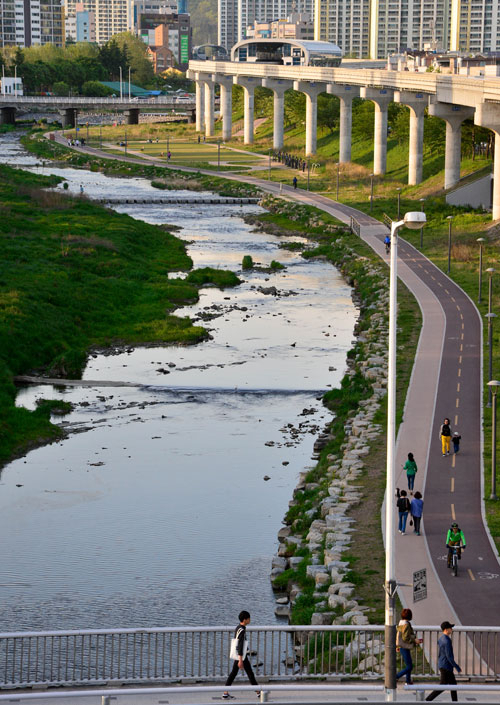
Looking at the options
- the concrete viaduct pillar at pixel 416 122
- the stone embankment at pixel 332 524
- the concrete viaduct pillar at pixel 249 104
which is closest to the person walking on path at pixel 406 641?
the stone embankment at pixel 332 524

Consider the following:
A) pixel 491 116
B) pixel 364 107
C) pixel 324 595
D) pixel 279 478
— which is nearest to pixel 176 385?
pixel 279 478

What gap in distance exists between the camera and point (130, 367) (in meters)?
55.8

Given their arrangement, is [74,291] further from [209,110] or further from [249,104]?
[209,110]

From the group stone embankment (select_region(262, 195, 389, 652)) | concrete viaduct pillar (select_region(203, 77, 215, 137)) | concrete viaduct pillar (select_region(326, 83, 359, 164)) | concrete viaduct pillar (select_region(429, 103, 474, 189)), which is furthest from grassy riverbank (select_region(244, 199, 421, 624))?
concrete viaduct pillar (select_region(203, 77, 215, 137))

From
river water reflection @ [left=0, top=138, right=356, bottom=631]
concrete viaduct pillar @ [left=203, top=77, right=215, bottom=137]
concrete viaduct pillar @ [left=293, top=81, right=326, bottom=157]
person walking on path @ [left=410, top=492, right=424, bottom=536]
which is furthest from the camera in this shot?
concrete viaduct pillar @ [left=203, top=77, right=215, bottom=137]

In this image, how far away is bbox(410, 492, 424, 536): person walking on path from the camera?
31.8 metres

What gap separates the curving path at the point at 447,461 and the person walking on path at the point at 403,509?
414 millimetres

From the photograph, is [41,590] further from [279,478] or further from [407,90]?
[407,90]

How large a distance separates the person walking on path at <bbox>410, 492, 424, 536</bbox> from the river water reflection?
14.0 ft

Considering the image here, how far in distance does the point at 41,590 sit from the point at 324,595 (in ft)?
25.4

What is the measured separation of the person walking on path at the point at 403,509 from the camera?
31853mm

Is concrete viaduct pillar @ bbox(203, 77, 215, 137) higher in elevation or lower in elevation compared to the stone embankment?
higher

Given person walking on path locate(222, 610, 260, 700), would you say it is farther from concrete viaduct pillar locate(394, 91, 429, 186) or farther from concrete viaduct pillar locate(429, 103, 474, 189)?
concrete viaduct pillar locate(394, 91, 429, 186)

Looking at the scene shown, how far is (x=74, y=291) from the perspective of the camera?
66.3 m
